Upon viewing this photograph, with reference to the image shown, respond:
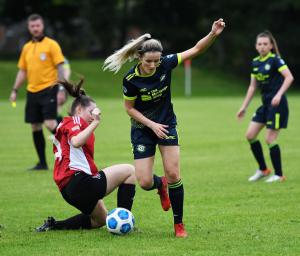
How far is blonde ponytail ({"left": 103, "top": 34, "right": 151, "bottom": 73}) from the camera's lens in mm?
7082

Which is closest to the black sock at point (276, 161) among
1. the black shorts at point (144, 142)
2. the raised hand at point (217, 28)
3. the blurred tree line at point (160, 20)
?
the black shorts at point (144, 142)

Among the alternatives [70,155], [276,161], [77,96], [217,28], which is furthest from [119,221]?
[276,161]

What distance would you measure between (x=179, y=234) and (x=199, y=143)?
31.7ft

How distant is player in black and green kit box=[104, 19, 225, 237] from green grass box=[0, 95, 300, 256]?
524mm

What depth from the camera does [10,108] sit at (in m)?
28.6

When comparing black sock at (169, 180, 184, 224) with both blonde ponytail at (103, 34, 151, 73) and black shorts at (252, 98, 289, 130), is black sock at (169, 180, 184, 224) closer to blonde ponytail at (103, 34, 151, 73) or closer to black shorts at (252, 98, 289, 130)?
blonde ponytail at (103, 34, 151, 73)

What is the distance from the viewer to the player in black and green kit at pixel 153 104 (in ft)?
23.1

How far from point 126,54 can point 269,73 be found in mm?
4218

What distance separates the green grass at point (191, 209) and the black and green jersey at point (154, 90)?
113cm

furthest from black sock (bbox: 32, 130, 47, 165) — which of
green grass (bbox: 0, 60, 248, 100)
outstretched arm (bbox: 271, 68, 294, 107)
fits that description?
green grass (bbox: 0, 60, 248, 100)

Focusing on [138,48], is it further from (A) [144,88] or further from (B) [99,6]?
(B) [99,6]

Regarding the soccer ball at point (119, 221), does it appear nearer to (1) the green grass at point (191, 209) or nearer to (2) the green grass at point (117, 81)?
(1) the green grass at point (191, 209)

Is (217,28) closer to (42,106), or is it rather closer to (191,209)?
(191,209)

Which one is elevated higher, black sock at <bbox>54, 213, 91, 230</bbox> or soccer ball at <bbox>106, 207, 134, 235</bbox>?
soccer ball at <bbox>106, 207, 134, 235</bbox>
